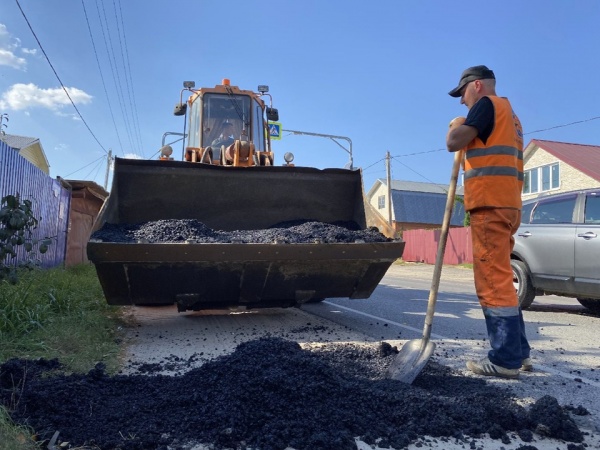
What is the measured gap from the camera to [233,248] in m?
4.54

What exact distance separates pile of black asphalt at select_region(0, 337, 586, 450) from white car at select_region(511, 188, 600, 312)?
4040 millimetres

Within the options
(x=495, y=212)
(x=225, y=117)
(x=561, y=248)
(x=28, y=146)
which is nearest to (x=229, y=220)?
(x=225, y=117)

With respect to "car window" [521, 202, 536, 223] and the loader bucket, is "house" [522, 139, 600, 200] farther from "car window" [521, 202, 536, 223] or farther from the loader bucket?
the loader bucket

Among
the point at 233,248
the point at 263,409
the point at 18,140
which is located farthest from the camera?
the point at 18,140

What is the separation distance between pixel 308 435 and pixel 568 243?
5647mm

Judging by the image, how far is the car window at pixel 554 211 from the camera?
273 inches

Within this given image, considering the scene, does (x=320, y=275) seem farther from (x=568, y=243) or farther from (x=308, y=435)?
(x=568, y=243)

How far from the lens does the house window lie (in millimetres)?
26953

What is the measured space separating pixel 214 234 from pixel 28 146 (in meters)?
34.1

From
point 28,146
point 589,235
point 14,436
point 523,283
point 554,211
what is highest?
point 28,146

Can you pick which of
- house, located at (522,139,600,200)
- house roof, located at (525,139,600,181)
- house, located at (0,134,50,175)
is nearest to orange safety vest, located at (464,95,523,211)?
house, located at (522,139,600,200)

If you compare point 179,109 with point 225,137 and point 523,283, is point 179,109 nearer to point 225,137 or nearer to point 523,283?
point 225,137

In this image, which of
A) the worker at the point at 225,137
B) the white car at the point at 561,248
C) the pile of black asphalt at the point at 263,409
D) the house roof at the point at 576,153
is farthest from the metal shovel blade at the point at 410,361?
the house roof at the point at 576,153

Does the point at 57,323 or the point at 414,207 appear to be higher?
the point at 414,207
